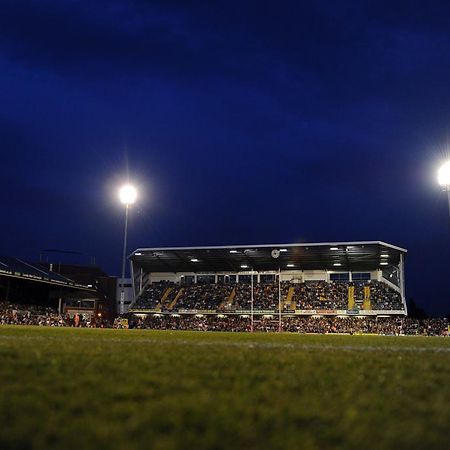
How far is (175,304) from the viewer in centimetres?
7381

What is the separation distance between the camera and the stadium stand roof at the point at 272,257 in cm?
6625

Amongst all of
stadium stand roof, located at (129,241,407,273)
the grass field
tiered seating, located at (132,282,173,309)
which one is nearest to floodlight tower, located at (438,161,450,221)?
stadium stand roof, located at (129,241,407,273)

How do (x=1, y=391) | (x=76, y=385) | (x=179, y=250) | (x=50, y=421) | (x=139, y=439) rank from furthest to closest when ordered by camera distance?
(x=179, y=250) < (x=76, y=385) < (x=1, y=391) < (x=50, y=421) < (x=139, y=439)

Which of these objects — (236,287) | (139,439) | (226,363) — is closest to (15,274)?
(236,287)

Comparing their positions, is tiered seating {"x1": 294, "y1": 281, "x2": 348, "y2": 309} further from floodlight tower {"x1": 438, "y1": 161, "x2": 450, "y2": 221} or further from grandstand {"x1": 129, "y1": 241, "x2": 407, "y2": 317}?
floodlight tower {"x1": 438, "y1": 161, "x2": 450, "y2": 221}

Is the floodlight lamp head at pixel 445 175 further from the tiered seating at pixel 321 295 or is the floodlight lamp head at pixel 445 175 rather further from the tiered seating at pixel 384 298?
the tiered seating at pixel 321 295

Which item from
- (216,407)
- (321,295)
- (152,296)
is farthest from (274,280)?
(216,407)

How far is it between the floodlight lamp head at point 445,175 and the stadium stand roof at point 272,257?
19076 mm

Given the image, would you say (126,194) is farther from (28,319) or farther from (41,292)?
(41,292)

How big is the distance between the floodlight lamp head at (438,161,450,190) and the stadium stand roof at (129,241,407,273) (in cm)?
1908

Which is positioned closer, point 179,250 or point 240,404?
point 240,404

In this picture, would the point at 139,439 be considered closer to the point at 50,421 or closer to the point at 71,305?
the point at 50,421

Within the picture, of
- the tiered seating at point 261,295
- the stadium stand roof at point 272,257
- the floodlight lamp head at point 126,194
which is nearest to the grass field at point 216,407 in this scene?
the floodlight lamp head at point 126,194

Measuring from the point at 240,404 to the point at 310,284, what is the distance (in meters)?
70.5
